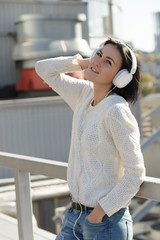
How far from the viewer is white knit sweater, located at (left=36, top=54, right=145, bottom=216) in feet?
6.41


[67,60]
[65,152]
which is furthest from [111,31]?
[67,60]

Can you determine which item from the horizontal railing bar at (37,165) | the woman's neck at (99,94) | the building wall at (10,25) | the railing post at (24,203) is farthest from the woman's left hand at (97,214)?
the building wall at (10,25)

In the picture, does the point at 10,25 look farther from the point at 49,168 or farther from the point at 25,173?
the point at 49,168

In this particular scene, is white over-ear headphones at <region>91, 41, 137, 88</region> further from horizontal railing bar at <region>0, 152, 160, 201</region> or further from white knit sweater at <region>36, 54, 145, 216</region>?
horizontal railing bar at <region>0, 152, 160, 201</region>

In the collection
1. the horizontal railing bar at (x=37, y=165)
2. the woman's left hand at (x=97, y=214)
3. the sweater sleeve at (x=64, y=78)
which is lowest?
the horizontal railing bar at (x=37, y=165)

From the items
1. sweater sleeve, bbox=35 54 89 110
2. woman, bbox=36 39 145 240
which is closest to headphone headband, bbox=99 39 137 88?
woman, bbox=36 39 145 240

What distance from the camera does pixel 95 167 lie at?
205 centimetres

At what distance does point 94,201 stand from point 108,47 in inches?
25.8

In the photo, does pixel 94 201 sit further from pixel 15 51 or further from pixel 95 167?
pixel 15 51

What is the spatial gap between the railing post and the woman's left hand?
1.06m

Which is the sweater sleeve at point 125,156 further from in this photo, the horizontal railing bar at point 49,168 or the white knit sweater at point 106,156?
the horizontal railing bar at point 49,168

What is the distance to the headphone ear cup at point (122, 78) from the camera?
2.03 meters

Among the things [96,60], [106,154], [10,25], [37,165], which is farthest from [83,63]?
[10,25]

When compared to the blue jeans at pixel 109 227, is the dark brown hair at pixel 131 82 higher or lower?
higher
